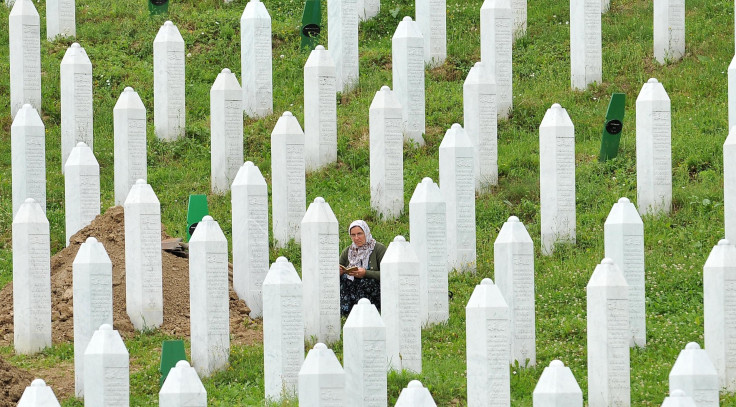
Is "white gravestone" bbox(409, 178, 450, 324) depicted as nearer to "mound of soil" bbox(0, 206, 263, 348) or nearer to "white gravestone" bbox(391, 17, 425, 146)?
"mound of soil" bbox(0, 206, 263, 348)

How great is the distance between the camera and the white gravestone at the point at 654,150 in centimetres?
1516

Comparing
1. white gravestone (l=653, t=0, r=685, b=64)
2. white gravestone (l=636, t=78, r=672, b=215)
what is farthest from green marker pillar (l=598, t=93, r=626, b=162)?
white gravestone (l=653, t=0, r=685, b=64)

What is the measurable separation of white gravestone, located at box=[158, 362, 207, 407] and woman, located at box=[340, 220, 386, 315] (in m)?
3.87

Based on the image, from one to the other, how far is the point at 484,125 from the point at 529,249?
360 centimetres

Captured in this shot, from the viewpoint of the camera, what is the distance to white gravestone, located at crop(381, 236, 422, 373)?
12.2 metres

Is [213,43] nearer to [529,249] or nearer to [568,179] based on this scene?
[568,179]

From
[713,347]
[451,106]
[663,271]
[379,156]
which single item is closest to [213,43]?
[451,106]

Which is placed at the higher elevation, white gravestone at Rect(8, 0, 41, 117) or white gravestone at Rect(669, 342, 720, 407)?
white gravestone at Rect(8, 0, 41, 117)

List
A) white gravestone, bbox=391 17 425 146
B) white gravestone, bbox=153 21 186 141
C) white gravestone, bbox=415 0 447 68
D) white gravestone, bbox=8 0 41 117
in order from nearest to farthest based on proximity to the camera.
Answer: white gravestone, bbox=391 17 425 146
white gravestone, bbox=153 21 186 141
white gravestone, bbox=8 0 41 117
white gravestone, bbox=415 0 447 68

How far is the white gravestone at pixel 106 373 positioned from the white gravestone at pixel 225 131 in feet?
19.2

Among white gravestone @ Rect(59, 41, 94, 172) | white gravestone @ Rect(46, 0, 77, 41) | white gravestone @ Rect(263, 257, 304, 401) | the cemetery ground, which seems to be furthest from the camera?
white gravestone @ Rect(46, 0, 77, 41)

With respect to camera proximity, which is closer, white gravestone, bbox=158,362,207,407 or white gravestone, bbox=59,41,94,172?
white gravestone, bbox=158,362,207,407

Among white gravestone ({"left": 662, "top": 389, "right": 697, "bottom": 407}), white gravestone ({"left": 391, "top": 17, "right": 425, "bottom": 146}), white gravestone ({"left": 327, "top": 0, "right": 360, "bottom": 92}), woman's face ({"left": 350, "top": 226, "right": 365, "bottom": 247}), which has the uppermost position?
white gravestone ({"left": 327, "top": 0, "right": 360, "bottom": 92})

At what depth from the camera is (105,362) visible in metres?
10.8
